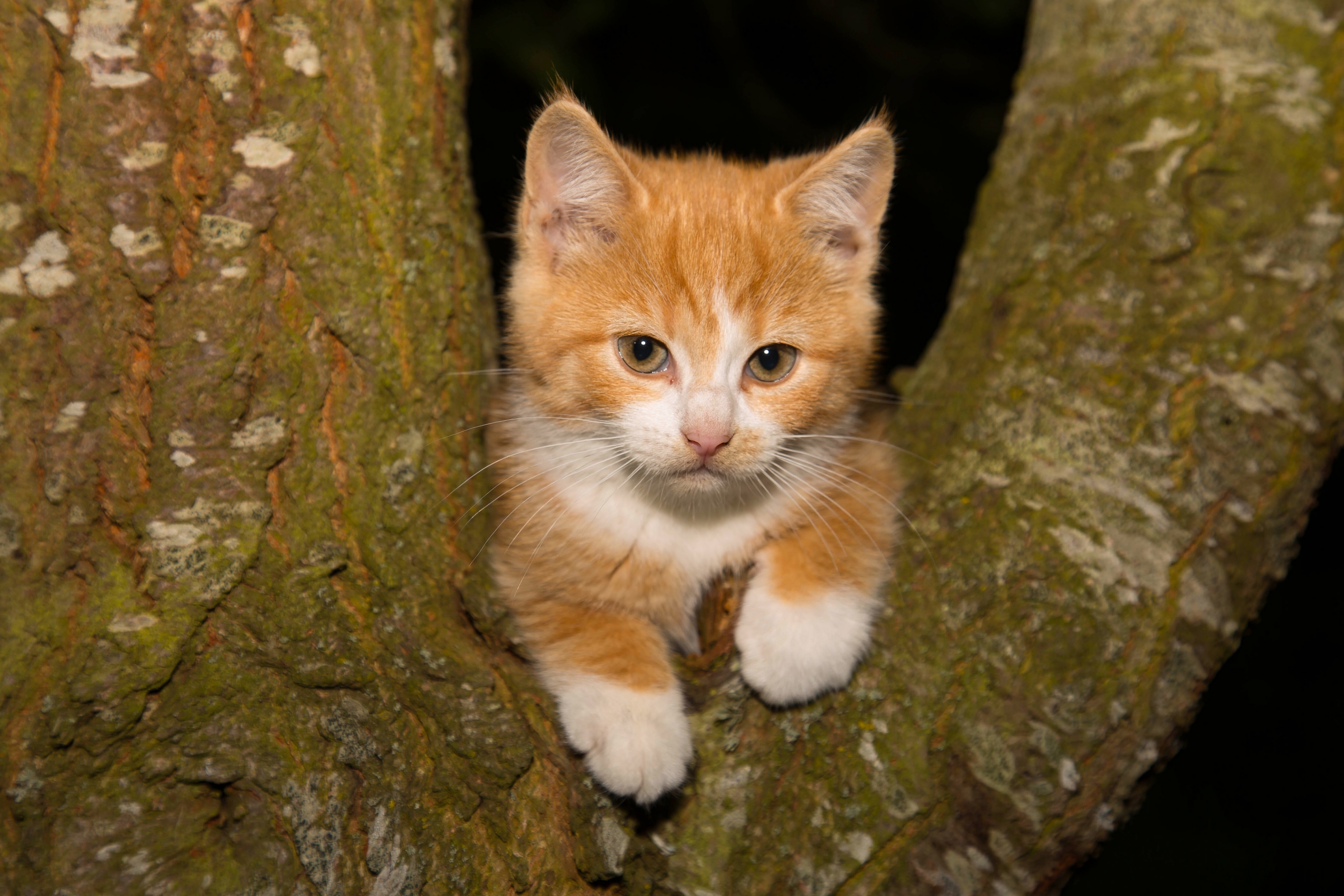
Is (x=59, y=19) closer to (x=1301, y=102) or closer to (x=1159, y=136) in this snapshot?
(x=1159, y=136)

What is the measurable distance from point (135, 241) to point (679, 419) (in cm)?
104

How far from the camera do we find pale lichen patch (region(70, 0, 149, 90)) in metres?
1.43

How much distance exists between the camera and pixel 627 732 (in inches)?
66.6

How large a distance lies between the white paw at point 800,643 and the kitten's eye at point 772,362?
1.62 feet

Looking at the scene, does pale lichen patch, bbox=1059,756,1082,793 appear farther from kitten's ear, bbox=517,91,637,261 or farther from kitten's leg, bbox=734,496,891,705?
kitten's ear, bbox=517,91,637,261

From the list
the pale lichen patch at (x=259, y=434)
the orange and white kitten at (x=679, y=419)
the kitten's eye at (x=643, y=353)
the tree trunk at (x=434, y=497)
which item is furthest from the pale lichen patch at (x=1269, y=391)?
the pale lichen patch at (x=259, y=434)

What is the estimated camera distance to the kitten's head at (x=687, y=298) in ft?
6.18

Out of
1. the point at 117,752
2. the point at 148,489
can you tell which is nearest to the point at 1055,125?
the point at 148,489

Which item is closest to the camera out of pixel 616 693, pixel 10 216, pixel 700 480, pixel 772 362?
pixel 10 216

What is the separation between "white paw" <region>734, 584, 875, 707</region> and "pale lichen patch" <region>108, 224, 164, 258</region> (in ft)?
4.31

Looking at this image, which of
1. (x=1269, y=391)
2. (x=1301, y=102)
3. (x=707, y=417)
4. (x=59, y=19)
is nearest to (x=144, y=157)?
(x=59, y=19)

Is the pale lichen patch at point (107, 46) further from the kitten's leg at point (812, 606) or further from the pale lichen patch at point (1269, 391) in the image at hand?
the pale lichen patch at point (1269, 391)

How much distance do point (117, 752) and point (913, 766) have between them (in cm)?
136

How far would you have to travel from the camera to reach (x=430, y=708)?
1.57 metres
